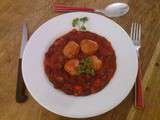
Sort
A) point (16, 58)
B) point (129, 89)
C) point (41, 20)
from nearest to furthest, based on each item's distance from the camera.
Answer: point (129, 89) < point (16, 58) < point (41, 20)

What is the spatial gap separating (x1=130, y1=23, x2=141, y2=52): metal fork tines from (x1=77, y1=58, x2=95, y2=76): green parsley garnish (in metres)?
0.24

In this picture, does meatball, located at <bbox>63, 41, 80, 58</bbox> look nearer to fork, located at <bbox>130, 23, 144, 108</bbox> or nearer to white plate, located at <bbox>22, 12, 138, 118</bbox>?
white plate, located at <bbox>22, 12, 138, 118</bbox>

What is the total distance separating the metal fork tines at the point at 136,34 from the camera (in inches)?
43.0

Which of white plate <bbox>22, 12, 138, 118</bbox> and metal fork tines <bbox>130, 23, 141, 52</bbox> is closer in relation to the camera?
white plate <bbox>22, 12, 138, 118</bbox>

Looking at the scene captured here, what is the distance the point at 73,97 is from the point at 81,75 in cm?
8

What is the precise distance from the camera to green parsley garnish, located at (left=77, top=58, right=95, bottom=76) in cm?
93

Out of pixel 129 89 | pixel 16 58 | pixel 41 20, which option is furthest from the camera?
pixel 41 20

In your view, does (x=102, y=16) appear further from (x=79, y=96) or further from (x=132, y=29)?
(x=79, y=96)

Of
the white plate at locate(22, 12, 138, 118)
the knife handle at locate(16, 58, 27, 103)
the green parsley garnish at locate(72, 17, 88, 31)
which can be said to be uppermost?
the green parsley garnish at locate(72, 17, 88, 31)

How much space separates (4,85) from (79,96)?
0.94 ft

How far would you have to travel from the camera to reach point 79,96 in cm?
92

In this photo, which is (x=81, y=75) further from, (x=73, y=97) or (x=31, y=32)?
(x=31, y=32)

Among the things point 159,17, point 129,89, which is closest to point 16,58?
point 129,89

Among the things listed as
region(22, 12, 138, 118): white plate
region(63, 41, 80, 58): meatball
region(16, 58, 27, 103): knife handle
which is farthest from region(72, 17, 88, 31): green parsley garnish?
region(16, 58, 27, 103): knife handle
